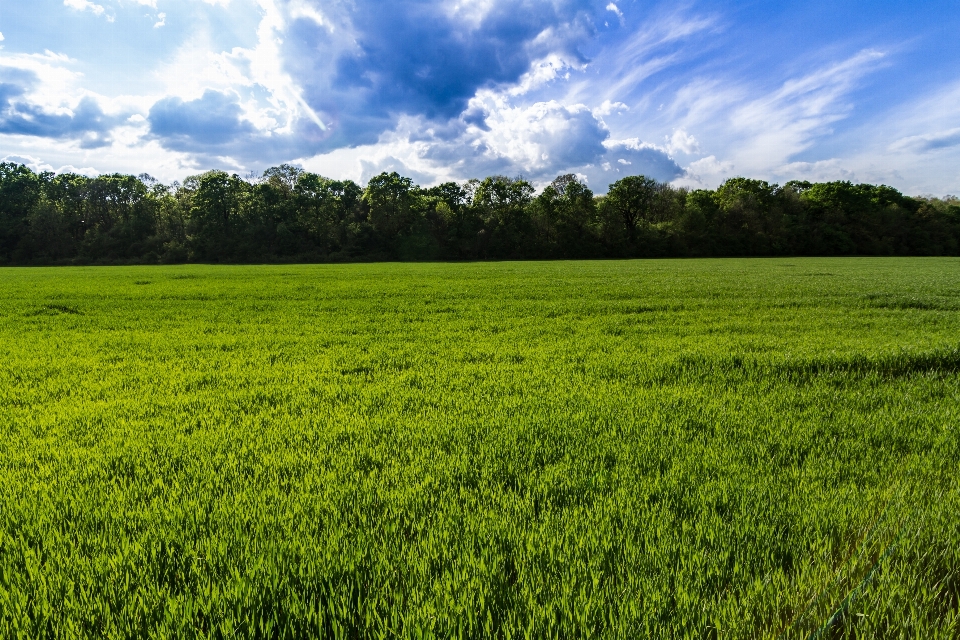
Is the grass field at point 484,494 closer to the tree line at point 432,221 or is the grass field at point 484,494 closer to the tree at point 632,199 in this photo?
the tree line at point 432,221

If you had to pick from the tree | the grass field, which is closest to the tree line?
the tree

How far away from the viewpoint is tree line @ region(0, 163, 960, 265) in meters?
77.0

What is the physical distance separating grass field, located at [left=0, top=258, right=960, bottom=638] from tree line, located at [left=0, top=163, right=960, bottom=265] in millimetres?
70716

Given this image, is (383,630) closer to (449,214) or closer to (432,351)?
(432,351)

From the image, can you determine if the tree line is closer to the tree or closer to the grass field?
the tree

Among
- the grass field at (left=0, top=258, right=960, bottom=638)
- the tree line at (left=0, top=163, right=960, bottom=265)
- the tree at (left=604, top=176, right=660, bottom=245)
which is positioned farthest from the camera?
the tree at (left=604, top=176, right=660, bottom=245)

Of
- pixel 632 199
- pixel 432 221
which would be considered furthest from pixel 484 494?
pixel 632 199

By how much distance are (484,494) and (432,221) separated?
82.5 meters

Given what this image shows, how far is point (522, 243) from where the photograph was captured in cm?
7881

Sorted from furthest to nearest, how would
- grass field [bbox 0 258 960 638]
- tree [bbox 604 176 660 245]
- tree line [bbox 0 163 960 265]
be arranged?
tree [bbox 604 176 660 245]
tree line [bbox 0 163 960 265]
grass field [bbox 0 258 960 638]

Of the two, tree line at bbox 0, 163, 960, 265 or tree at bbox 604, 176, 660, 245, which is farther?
tree at bbox 604, 176, 660, 245

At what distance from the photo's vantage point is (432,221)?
83.0 metres

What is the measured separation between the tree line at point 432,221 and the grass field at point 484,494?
232 feet

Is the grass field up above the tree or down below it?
below
